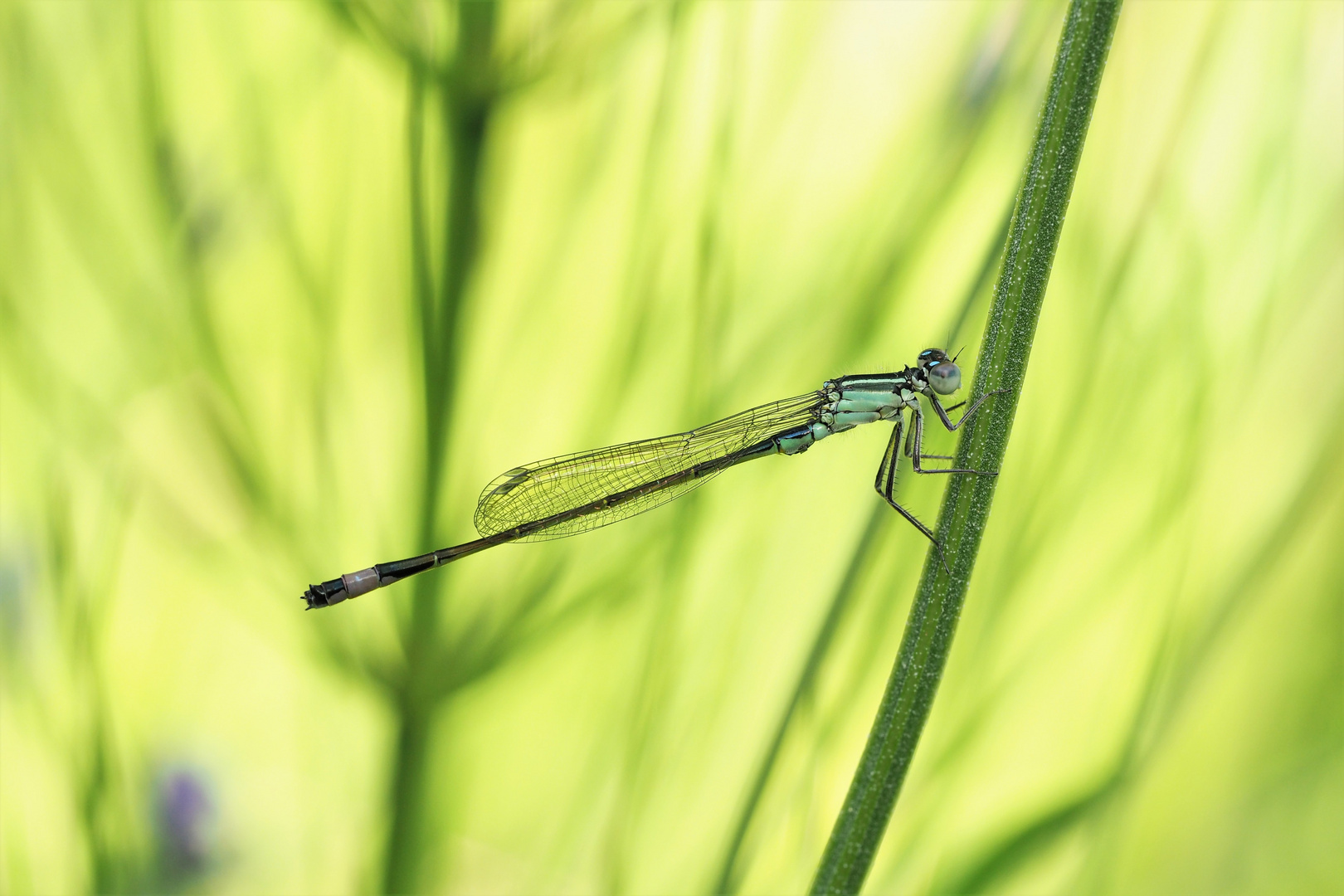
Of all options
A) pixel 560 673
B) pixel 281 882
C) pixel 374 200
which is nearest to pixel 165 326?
pixel 374 200

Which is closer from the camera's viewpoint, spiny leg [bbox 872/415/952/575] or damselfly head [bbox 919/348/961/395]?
spiny leg [bbox 872/415/952/575]

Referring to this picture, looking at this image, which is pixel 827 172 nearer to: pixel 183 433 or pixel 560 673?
pixel 560 673

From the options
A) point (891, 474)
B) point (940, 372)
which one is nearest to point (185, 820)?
point (891, 474)

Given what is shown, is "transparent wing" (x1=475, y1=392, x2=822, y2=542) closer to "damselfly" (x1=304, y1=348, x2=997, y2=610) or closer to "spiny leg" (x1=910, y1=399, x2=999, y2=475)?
"damselfly" (x1=304, y1=348, x2=997, y2=610)

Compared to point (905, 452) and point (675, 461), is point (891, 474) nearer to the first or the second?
point (905, 452)

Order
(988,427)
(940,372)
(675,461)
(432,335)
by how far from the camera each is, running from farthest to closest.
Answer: (675,461) → (940,372) → (432,335) → (988,427)

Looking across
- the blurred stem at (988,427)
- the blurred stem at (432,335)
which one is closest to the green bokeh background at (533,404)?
the blurred stem at (432,335)

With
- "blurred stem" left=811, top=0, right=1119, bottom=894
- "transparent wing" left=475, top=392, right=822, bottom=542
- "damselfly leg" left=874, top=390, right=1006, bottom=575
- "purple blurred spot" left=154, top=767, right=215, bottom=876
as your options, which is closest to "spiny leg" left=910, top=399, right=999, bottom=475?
"damselfly leg" left=874, top=390, right=1006, bottom=575
